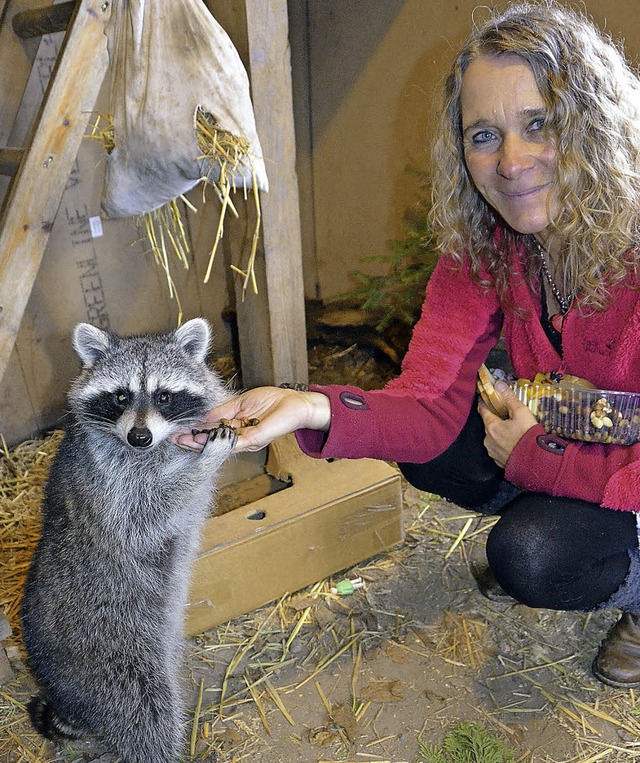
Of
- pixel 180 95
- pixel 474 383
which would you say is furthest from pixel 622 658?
pixel 180 95

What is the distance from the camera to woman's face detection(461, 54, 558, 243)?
61.9 inches

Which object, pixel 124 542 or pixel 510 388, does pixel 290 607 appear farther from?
pixel 510 388

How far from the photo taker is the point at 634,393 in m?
1.75

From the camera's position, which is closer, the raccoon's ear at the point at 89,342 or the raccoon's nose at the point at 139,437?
the raccoon's nose at the point at 139,437

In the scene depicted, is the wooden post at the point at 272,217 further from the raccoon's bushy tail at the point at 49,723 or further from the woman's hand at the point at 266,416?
the raccoon's bushy tail at the point at 49,723

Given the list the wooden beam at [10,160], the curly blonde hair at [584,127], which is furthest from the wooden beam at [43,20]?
the curly blonde hair at [584,127]

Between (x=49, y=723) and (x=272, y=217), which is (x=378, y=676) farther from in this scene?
(x=272, y=217)

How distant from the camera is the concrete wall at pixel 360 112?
336 cm

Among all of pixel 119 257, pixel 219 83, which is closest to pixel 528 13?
pixel 219 83

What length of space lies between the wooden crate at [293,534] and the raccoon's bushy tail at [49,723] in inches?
19.3

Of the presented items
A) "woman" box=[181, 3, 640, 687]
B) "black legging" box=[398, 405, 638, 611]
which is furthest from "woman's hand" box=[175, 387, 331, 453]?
"black legging" box=[398, 405, 638, 611]

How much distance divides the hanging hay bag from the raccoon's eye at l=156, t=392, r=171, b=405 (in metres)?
0.59

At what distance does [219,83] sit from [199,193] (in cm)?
179

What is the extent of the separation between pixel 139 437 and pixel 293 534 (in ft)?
2.67
